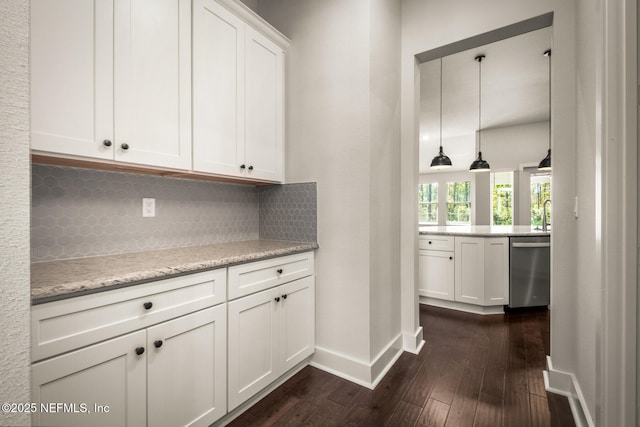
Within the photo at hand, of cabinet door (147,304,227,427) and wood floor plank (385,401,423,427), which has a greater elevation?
cabinet door (147,304,227,427)

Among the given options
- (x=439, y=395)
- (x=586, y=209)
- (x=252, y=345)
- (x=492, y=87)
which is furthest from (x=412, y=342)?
(x=492, y=87)

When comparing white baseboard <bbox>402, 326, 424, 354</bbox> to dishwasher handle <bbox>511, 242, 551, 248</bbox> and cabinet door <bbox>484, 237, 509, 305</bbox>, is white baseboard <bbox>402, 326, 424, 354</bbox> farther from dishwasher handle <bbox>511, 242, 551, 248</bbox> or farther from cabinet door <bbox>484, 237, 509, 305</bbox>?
dishwasher handle <bbox>511, 242, 551, 248</bbox>

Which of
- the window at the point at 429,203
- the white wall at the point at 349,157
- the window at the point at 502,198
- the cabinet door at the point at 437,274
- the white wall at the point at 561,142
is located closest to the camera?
the white wall at the point at 561,142

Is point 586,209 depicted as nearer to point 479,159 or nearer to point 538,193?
point 479,159

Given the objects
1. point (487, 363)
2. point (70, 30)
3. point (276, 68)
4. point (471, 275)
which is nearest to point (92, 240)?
point (70, 30)

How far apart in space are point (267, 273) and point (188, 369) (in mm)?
624

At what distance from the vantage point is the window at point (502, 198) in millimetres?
6380

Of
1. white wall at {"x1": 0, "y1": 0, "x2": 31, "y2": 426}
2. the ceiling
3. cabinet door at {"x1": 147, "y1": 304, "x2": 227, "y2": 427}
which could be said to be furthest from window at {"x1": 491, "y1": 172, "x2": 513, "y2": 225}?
white wall at {"x1": 0, "y1": 0, "x2": 31, "y2": 426}

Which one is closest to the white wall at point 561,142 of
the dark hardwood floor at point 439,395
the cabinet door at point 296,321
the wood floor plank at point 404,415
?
the dark hardwood floor at point 439,395

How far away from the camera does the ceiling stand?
3408 millimetres

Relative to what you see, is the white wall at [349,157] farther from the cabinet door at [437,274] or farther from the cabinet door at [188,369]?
the cabinet door at [437,274]

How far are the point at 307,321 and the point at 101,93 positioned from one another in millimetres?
1782

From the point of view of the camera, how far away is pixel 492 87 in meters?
4.41

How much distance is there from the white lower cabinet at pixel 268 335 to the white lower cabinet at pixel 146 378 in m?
0.09
